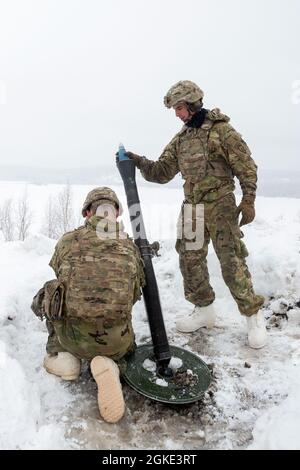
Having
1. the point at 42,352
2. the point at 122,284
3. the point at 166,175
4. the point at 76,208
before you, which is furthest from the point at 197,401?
the point at 76,208

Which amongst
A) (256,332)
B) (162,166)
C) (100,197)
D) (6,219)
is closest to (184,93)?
(162,166)

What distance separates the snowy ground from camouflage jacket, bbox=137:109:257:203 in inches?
60.0

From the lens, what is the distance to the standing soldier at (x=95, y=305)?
3004mm

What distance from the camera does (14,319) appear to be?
162 inches

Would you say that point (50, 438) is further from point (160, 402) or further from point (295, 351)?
point (295, 351)

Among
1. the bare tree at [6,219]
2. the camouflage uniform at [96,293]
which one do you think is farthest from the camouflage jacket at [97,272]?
the bare tree at [6,219]

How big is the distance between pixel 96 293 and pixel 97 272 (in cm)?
16

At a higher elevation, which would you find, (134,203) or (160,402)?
(134,203)

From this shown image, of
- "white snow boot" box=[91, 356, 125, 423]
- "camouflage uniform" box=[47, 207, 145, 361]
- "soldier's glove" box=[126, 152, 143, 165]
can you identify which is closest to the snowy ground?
"white snow boot" box=[91, 356, 125, 423]

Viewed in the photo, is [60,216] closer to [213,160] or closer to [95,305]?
[213,160]

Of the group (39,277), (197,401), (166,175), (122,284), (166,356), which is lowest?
(197,401)

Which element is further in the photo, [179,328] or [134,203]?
[179,328]

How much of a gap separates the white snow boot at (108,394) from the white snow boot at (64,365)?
0.32 m

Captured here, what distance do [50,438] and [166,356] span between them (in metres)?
1.25
